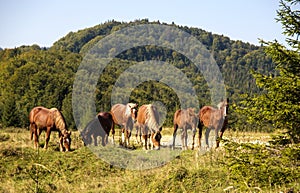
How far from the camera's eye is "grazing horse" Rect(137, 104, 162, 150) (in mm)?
16031

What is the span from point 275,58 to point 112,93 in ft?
214

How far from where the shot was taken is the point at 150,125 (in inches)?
646

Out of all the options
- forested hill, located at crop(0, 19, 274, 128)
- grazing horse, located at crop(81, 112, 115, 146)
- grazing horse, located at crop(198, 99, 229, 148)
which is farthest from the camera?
forested hill, located at crop(0, 19, 274, 128)

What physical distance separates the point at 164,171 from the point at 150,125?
5.89 metres

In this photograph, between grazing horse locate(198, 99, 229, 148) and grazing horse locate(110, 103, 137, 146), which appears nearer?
grazing horse locate(198, 99, 229, 148)

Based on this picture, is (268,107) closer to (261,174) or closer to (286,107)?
(286,107)

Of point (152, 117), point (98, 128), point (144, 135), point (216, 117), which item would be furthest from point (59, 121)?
point (216, 117)

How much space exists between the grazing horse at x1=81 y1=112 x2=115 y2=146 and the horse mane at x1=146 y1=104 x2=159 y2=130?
8.21 ft

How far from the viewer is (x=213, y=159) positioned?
1219 centimetres

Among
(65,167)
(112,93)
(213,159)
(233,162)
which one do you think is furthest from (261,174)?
(112,93)

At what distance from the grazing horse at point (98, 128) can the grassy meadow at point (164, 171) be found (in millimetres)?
455

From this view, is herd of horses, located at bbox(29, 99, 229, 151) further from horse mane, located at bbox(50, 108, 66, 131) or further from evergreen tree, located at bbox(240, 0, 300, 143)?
evergreen tree, located at bbox(240, 0, 300, 143)

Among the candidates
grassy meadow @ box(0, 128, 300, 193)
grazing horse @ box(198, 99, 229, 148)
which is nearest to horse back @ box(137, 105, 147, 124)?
grassy meadow @ box(0, 128, 300, 193)

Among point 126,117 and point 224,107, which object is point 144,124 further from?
point 224,107
